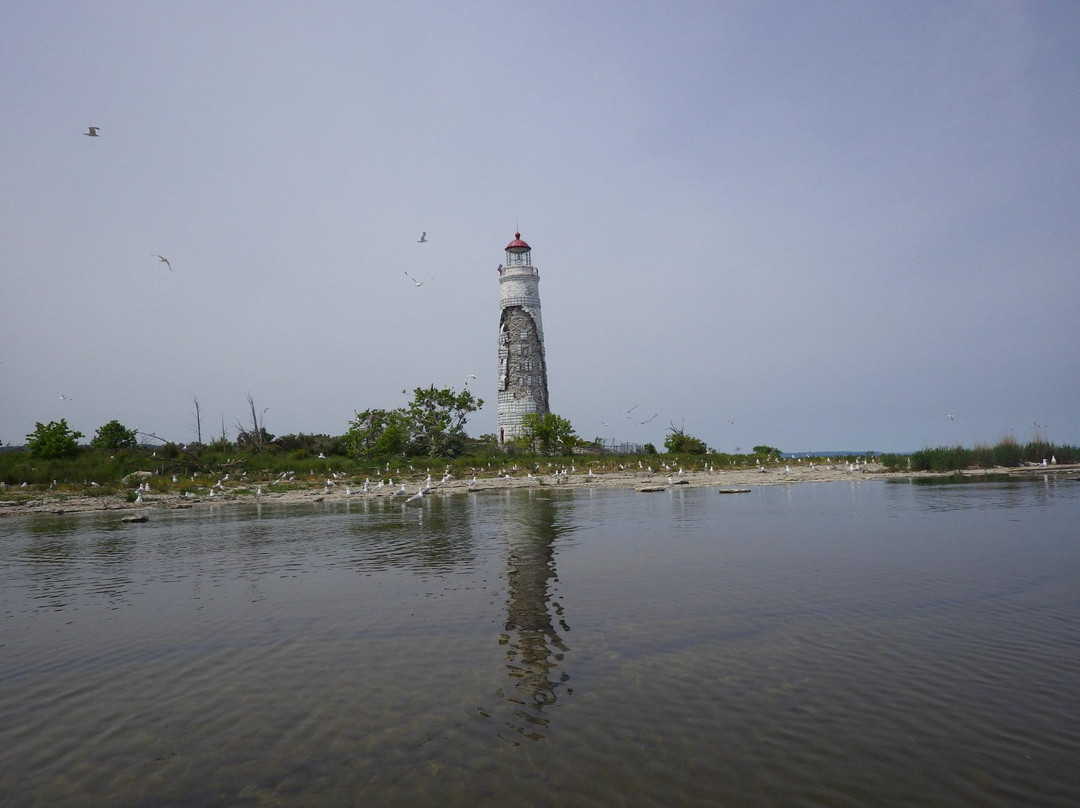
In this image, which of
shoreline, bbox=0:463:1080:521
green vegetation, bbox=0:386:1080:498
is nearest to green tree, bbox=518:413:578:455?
green vegetation, bbox=0:386:1080:498

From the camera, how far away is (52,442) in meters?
41.6

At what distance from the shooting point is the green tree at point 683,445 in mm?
57938

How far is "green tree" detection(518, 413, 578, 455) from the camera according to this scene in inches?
2224

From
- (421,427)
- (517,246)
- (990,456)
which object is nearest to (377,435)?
(421,427)

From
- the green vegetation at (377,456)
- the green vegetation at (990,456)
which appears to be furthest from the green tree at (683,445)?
the green vegetation at (990,456)

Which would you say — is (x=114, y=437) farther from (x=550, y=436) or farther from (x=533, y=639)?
(x=533, y=639)

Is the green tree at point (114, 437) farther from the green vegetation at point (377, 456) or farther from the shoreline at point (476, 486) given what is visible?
the shoreline at point (476, 486)

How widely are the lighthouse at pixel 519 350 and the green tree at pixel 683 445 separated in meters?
12.0

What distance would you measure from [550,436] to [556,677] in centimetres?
5007

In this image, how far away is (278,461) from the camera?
4494 centimetres

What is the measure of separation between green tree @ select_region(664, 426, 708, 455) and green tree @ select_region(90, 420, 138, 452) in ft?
139

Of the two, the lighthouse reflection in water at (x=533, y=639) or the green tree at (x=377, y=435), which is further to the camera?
the green tree at (x=377, y=435)

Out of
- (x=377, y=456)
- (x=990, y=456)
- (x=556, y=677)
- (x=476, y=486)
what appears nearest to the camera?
(x=556, y=677)

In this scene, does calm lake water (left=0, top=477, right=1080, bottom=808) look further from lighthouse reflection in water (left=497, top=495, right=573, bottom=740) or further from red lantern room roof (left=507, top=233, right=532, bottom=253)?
red lantern room roof (left=507, top=233, right=532, bottom=253)
